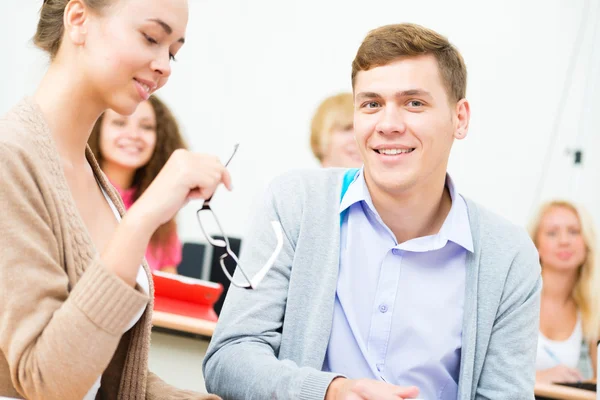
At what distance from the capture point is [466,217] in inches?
62.8

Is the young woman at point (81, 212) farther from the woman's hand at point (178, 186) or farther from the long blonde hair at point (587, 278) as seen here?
the long blonde hair at point (587, 278)

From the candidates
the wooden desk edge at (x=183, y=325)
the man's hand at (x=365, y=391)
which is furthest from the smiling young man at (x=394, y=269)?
the wooden desk edge at (x=183, y=325)

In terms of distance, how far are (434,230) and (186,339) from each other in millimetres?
977

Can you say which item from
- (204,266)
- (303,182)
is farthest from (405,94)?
(204,266)

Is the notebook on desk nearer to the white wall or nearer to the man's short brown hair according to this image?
the man's short brown hair

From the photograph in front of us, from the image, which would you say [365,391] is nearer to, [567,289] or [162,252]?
[162,252]

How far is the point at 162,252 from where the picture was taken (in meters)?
3.44

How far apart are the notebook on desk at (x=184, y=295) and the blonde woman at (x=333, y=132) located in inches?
42.7

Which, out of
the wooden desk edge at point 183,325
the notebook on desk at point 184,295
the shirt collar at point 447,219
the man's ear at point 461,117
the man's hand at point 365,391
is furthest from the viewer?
the notebook on desk at point 184,295

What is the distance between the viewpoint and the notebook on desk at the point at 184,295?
241 centimetres

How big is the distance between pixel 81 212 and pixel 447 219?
2.56ft

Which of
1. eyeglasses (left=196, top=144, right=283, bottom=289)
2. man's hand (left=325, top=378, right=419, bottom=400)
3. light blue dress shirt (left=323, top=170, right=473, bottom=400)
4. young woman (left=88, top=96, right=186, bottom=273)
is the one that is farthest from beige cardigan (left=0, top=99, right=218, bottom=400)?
young woman (left=88, top=96, right=186, bottom=273)

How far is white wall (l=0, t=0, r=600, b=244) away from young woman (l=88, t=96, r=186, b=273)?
819 millimetres

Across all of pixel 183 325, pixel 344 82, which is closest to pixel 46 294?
pixel 183 325
